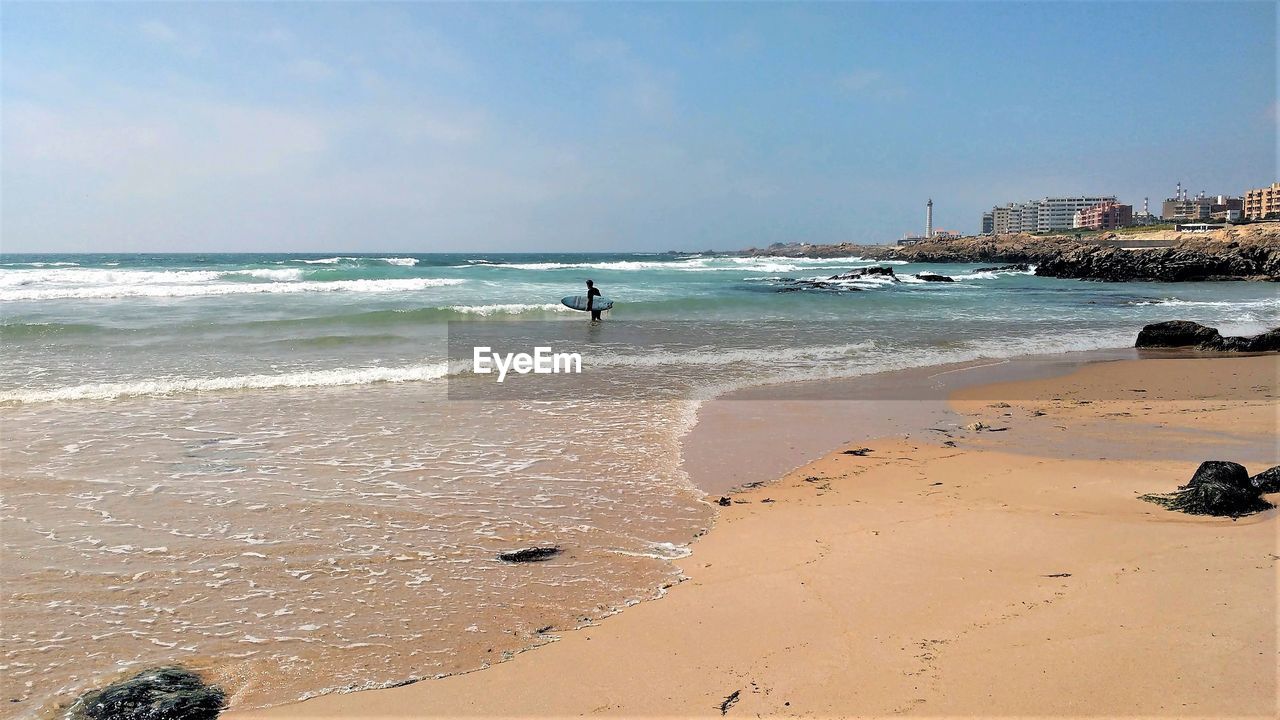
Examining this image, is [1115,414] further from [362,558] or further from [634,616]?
[362,558]

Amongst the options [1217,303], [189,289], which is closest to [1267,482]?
[1217,303]

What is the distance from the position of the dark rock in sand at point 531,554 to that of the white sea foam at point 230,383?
687cm

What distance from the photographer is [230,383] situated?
10.2 metres

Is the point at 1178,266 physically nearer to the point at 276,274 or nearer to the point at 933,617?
the point at 933,617

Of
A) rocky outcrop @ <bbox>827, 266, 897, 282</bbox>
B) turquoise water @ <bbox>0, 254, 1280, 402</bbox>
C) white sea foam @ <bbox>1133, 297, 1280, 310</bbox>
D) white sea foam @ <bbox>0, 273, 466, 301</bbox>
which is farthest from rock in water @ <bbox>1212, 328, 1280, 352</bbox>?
rocky outcrop @ <bbox>827, 266, 897, 282</bbox>

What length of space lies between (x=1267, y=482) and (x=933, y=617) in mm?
3427

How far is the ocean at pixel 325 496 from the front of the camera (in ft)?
11.5

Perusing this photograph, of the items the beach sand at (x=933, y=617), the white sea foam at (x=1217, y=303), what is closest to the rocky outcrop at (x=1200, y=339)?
the beach sand at (x=933, y=617)

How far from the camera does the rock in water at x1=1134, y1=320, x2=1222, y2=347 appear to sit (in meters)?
14.5

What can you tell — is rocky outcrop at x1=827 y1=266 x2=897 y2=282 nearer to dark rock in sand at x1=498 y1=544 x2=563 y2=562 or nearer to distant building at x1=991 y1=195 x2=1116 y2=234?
dark rock in sand at x1=498 y1=544 x2=563 y2=562

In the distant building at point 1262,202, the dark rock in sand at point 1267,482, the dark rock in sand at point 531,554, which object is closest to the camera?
the dark rock in sand at point 531,554

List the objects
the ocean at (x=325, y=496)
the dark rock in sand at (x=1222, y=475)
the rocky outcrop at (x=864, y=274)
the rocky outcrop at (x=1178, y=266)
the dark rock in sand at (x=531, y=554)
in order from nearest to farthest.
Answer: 1. the ocean at (x=325, y=496)
2. the dark rock in sand at (x=531, y=554)
3. the dark rock in sand at (x=1222, y=475)
4. the rocky outcrop at (x=1178, y=266)
5. the rocky outcrop at (x=864, y=274)

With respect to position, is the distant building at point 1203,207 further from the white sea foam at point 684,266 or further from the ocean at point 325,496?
the ocean at point 325,496

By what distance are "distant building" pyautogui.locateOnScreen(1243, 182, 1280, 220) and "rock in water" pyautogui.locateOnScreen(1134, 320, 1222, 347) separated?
121 meters
